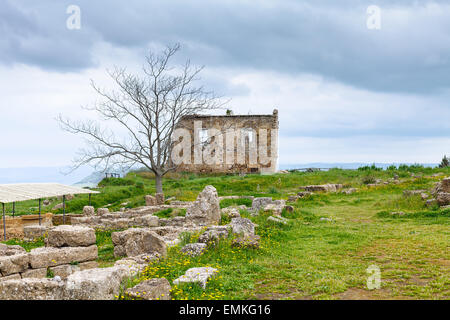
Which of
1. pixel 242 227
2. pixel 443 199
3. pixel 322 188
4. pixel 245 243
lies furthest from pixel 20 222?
pixel 443 199

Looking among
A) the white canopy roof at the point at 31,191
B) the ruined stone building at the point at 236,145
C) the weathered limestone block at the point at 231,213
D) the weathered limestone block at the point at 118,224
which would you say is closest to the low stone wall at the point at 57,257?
the white canopy roof at the point at 31,191

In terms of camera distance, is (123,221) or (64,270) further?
(123,221)

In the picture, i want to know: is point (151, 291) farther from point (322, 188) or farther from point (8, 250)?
point (322, 188)

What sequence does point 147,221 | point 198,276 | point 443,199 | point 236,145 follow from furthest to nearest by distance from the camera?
point 236,145, point 443,199, point 147,221, point 198,276

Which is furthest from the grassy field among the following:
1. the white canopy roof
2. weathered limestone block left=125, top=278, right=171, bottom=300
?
the white canopy roof

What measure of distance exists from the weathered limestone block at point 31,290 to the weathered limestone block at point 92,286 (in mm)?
233

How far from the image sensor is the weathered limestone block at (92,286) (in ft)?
22.0

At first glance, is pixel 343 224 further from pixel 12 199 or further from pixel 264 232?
pixel 12 199

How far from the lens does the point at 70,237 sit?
453 inches

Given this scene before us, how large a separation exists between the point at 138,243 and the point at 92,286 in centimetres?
478

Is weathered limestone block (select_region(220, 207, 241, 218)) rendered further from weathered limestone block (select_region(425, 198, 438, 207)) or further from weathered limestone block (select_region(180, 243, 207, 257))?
weathered limestone block (select_region(425, 198, 438, 207))

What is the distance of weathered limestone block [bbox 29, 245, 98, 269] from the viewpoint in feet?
34.1

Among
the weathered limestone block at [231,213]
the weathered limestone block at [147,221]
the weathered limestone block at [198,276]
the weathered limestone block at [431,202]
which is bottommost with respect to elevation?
the weathered limestone block at [147,221]

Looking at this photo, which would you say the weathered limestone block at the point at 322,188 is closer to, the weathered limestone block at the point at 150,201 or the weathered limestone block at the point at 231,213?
the weathered limestone block at the point at 150,201
